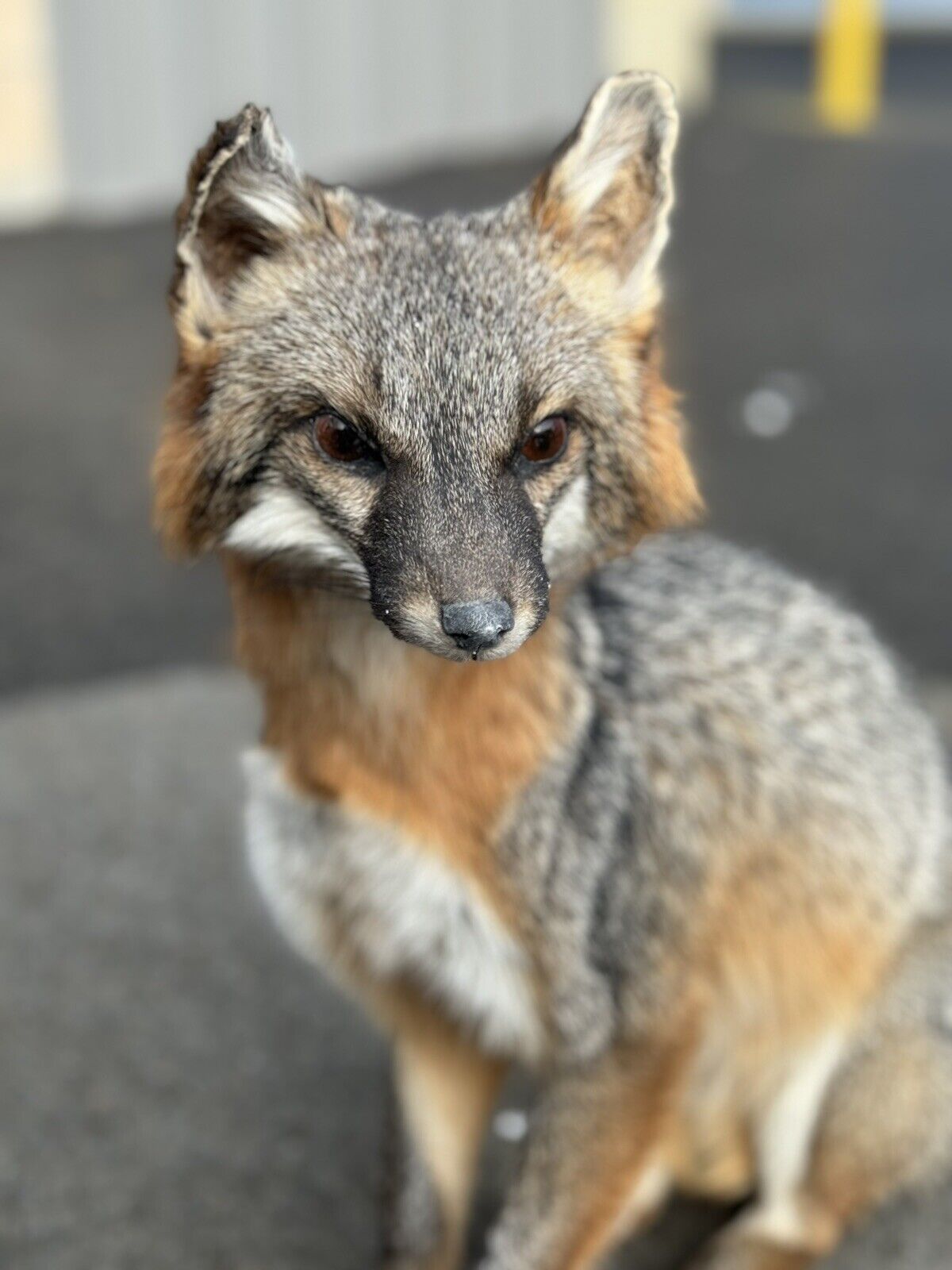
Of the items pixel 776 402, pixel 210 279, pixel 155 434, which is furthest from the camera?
pixel 776 402

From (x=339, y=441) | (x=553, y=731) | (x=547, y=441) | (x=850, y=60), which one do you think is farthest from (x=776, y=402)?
(x=850, y=60)

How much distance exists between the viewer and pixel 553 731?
250 cm

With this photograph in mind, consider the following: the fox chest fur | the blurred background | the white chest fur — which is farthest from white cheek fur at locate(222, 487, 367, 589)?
the blurred background

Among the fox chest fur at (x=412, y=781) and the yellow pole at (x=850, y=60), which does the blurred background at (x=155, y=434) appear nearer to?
the yellow pole at (x=850, y=60)

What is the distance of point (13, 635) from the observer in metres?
5.59

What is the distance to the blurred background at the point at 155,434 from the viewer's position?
3.24 metres

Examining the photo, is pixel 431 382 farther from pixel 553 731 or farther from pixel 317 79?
pixel 317 79

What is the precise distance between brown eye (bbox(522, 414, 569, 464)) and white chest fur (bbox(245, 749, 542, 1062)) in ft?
2.23

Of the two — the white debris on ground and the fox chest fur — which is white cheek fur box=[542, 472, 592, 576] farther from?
the white debris on ground

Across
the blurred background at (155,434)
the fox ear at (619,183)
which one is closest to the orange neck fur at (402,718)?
the fox ear at (619,183)

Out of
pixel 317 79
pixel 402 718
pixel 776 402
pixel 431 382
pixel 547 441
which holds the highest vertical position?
pixel 431 382

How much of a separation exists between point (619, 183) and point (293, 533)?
692 mm

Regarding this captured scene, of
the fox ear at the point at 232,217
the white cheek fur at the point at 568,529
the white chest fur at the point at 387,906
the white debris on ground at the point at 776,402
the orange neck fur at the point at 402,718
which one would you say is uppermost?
the fox ear at the point at 232,217

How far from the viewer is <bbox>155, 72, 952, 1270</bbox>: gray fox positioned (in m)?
2.06
